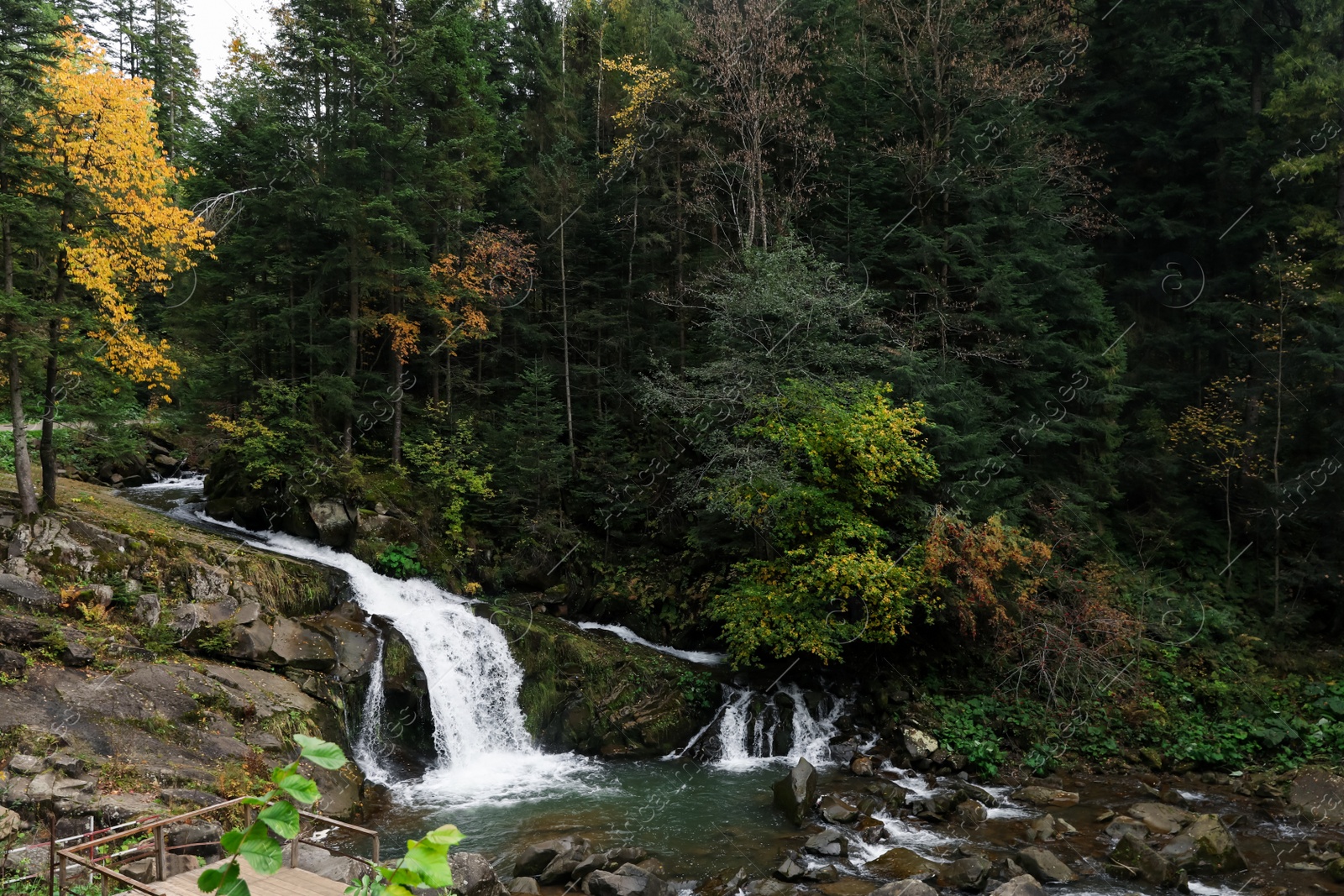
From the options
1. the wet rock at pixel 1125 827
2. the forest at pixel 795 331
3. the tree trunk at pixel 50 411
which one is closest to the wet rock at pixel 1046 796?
the wet rock at pixel 1125 827

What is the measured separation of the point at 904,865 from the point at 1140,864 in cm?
291

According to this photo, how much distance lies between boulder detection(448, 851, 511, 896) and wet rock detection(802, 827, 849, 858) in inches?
162

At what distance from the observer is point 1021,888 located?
9.23 metres

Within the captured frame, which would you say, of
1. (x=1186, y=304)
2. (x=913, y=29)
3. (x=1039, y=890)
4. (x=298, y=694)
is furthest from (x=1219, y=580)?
(x=298, y=694)

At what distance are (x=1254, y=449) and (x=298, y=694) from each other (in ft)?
63.6

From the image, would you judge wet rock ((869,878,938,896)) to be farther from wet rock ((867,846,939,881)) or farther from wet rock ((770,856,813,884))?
wet rock ((770,856,813,884))

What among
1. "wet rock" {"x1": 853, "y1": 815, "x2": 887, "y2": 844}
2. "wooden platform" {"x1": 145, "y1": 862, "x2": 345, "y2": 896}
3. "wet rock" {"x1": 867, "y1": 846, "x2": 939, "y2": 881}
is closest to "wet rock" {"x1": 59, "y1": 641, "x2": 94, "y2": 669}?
"wooden platform" {"x1": 145, "y1": 862, "x2": 345, "y2": 896}

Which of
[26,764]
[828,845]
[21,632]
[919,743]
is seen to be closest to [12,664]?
[21,632]

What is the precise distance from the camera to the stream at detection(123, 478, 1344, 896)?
10492 mm

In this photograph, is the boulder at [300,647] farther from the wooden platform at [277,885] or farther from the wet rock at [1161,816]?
the wet rock at [1161,816]

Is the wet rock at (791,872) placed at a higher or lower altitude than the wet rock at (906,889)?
lower

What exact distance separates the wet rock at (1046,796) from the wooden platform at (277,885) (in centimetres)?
1023

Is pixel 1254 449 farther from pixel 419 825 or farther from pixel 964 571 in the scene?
pixel 419 825

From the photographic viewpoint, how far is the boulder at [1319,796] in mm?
11656
